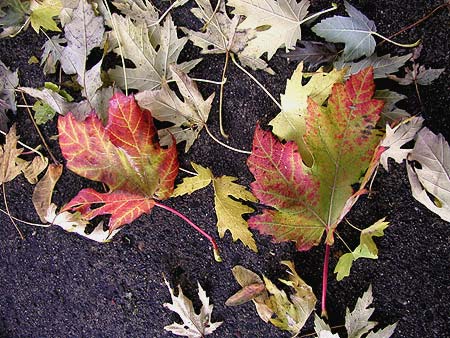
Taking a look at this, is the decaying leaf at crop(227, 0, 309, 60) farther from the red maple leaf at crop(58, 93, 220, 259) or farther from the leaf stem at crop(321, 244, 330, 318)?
the leaf stem at crop(321, 244, 330, 318)

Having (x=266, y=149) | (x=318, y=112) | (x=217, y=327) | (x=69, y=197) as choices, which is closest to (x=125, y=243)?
(x=69, y=197)

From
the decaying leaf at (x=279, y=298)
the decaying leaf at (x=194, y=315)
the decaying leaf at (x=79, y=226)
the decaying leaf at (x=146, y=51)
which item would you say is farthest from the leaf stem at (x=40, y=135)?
the decaying leaf at (x=279, y=298)

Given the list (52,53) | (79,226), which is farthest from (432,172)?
(52,53)

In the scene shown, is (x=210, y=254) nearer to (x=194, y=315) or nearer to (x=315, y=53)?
(x=194, y=315)

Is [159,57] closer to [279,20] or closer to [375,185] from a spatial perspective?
[279,20]

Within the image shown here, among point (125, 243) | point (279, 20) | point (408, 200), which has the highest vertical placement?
point (279, 20)

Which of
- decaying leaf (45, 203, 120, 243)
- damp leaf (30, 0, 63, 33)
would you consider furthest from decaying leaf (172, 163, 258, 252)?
damp leaf (30, 0, 63, 33)
